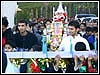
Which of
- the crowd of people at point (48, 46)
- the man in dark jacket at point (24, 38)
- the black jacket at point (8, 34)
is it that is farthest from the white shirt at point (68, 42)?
the black jacket at point (8, 34)

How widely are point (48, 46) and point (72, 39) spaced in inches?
10.3

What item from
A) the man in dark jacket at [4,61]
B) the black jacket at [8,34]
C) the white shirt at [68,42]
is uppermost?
the black jacket at [8,34]

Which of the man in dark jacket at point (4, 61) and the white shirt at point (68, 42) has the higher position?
the white shirt at point (68, 42)

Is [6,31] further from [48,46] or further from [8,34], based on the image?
[48,46]

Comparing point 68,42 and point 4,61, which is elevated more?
point 68,42

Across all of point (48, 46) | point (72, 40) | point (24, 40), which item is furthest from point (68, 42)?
point (24, 40)

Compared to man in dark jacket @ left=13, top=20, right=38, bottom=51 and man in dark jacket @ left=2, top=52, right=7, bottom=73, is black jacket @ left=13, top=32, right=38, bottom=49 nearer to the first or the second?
man in dark jacket @ left=13, top=20, right=38, bottom=51

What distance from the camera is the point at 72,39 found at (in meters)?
3.56

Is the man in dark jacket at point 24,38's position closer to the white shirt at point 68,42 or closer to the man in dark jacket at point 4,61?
the man in dark jacket at point 4,61

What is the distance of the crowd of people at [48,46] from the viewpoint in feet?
11.6

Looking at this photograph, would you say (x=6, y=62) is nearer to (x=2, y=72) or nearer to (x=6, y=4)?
(x=2, y=72)

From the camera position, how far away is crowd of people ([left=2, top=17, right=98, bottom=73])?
3.54 metres

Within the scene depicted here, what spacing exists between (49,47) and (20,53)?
1.02 feet

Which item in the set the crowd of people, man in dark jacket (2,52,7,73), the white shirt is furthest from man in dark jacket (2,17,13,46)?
the white shirt
